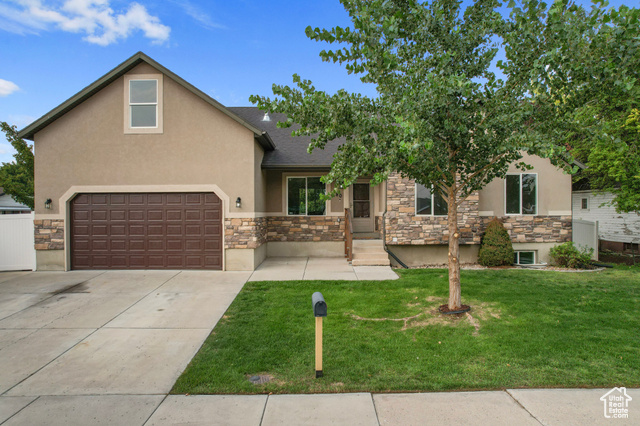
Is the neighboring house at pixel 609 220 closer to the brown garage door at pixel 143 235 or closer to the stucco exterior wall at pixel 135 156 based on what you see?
the stucco exterior wall at pixel 135 156

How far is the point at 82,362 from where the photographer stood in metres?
4.40

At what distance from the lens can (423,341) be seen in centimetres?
486

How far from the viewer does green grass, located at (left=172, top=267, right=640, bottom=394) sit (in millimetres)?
3799

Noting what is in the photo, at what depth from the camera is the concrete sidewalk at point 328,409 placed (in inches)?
122

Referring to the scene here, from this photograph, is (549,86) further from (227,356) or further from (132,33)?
(132,33)

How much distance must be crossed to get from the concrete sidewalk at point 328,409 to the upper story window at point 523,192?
8868mm

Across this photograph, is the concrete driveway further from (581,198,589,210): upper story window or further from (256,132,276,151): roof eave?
(581,198,589,210): upper story window

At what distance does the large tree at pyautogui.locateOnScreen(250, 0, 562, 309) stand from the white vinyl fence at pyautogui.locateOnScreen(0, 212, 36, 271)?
9.05 m

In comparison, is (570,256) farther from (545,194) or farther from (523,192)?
(523,192)

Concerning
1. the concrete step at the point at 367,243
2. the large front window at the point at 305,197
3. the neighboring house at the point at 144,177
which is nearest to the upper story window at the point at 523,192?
the concrete step at the point at 367,243

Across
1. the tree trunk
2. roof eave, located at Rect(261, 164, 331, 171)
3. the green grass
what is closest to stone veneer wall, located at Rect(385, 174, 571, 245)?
roof eave, located at Rect(261, 164, 331, 171)

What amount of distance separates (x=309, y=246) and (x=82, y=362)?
26.8ft

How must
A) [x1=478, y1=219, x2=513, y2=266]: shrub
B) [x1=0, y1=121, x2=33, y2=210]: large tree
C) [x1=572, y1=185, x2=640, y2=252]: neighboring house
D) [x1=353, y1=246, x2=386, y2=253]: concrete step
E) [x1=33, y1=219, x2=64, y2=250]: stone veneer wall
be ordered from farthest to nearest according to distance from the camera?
[x1=572, y1=185, x2=640, y2=252]: neighboring house
[x1=0, y1=121, x2=33, y2=210]: large tree
[x1=353, y1=246, x2=386, y2=253]: concrete step
[x1=478, y1=219, x2=513, y2=266]: shrub
[x1=33, y1=219, x2=64, y2=250]: stone veneer wall

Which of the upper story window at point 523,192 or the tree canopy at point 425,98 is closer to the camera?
the tree canopy at point 425,98
